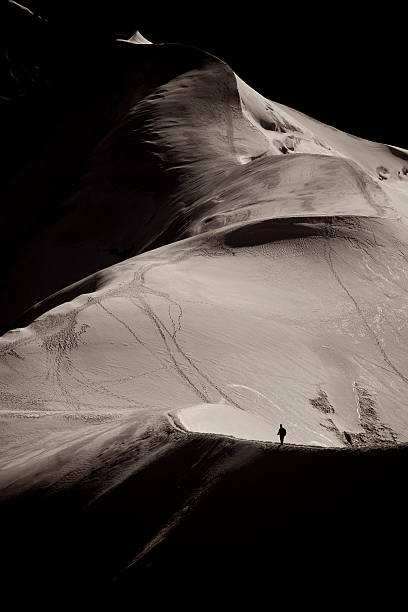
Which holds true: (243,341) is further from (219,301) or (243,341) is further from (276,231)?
(276,231)

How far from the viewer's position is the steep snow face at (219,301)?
879 cm

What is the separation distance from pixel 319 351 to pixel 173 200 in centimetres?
852

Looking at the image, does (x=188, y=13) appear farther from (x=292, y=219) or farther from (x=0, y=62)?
(x=292, y=219)

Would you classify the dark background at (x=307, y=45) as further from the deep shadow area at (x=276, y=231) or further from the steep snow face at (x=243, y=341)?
the steep snow face at (x=243, y=341)

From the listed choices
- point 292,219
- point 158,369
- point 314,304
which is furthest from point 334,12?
point 158,369

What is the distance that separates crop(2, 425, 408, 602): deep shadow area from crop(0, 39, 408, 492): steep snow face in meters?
0.52

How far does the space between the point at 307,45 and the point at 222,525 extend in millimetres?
32201

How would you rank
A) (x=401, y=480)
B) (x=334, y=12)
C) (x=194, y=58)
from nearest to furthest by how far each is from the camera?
(x=401, y=480)
(x=194, y=58)
(x=334, y=12)

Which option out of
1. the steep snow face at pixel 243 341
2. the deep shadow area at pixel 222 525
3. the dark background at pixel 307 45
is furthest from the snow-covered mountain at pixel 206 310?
the dark background at pixel 307 45

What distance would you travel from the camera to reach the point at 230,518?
481 cm

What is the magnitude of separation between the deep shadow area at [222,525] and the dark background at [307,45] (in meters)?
29.8

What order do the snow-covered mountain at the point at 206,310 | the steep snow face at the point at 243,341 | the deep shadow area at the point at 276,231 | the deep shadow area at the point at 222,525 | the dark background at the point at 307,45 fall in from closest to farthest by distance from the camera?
the deep shadow area at the point at 222,525 → the snow-covered mountain at the point at 206,310 → the steep snow face at the point at 243,341 → the deep shadow area at the point at 276,231 → the dark background at the point at 307,45

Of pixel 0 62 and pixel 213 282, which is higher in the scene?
pixel 0 62

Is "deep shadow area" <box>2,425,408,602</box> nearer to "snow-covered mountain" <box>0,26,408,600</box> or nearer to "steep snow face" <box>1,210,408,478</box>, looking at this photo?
"snow-covered mountain" <box>0,26,408,600</box>
